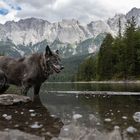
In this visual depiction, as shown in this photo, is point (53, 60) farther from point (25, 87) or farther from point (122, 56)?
point (122, 56)

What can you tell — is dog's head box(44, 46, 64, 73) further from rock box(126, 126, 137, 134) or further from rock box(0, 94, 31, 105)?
rock box(126, 126, 137, 134)

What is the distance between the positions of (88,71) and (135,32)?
215 feet

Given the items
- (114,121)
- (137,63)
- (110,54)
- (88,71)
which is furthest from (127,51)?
(114,121)

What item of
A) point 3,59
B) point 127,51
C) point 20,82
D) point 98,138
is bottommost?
point 98,138

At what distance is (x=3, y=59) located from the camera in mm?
16297

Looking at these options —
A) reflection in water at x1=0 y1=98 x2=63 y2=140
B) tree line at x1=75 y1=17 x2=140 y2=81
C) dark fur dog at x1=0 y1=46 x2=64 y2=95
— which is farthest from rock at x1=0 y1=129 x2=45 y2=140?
tree line at x1=75 y1=17 x2=140 y2=81

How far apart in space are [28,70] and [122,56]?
99343mm

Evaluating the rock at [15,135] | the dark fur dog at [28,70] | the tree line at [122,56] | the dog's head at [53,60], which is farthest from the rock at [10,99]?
the tree line at [122,56]

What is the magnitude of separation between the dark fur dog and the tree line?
89.5 metres

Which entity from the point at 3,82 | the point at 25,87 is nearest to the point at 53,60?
the point at 25,87

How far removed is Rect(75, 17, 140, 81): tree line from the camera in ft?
353

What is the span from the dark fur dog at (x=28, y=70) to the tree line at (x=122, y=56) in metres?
89.5

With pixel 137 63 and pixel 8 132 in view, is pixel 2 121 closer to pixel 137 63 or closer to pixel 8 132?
pixel 8 132

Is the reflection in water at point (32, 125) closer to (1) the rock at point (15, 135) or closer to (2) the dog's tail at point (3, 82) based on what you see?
(1) the rock at point (15, 135)
